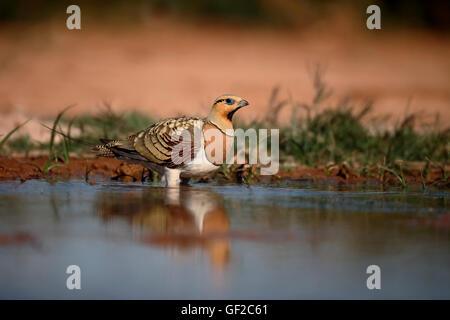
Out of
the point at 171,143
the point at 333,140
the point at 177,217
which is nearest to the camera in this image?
the point at 177,217

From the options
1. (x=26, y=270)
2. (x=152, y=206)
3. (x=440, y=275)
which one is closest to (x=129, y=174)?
(x=152, y=206)

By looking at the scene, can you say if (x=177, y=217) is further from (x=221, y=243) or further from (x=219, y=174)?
(x=219, y=174)

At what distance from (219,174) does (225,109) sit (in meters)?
1.23

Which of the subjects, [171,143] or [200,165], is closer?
[200,165]

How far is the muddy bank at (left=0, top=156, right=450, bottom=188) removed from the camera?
7.91 metres

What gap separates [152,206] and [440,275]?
2657 millimetres

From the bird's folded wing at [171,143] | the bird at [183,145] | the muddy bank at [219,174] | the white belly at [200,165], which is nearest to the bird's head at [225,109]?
the bird at [183,145]

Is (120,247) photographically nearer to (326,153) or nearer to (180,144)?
(180,144)

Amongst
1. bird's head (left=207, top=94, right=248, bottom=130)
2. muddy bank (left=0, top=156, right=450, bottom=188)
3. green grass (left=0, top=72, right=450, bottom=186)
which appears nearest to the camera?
bird's head (left=207, top=94, right=248, bottom=130)

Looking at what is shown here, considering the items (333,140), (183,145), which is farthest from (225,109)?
(333,140)

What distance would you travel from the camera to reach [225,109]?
24.5 ft

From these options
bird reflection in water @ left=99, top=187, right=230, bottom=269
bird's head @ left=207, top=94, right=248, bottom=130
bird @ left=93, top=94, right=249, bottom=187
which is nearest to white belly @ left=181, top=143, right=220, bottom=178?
bird @ left=93, top=94, right=249, bottom=187

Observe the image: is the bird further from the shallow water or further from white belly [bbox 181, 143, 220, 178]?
the shallow water

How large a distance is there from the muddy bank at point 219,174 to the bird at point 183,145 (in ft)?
1.74
